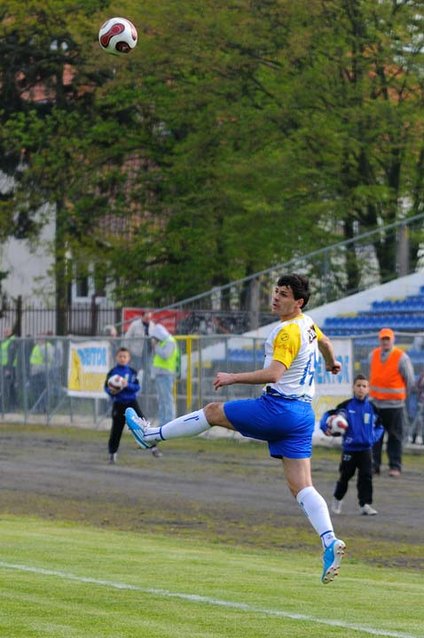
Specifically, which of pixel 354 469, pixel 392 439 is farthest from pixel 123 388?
pixel 354 469

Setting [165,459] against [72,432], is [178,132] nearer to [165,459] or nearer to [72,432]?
[72,432]

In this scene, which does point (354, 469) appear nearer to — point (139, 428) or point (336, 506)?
point (336, 506)

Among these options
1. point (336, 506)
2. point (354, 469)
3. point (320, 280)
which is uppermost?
point (320, 280)

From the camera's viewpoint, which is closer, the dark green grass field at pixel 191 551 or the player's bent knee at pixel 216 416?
the dark green grass field at pixel 191 551

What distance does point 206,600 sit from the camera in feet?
32.0

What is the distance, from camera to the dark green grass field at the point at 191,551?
29.1 feet

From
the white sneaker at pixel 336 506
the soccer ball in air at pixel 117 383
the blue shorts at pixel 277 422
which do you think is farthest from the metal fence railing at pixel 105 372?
the blue shorts at pixel 277 422

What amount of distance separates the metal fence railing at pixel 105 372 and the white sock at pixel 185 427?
15312mm

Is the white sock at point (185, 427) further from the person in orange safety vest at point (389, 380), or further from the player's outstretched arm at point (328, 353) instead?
the person in orange safety vest at point (389, 380)

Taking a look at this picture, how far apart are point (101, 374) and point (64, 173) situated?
1206 centimetres

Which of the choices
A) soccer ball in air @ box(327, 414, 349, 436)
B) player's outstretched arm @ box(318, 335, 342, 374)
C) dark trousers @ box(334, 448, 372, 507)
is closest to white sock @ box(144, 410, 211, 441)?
player's outstretched arm @ box(318, 335, 342, 374)

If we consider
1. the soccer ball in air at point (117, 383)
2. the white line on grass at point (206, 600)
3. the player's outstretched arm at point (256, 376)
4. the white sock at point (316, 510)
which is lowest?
the white line on grass at point (206, 600)

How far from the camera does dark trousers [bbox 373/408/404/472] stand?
22.4 metres

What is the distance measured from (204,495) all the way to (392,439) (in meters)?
3.76
